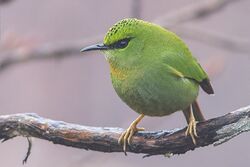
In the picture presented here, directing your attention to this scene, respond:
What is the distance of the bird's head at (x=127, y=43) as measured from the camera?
17.6 feet

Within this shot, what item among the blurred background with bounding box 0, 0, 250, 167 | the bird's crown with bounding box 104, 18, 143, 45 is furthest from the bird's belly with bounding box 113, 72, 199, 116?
the blurred background with bounding box 0, 0, 250, 167

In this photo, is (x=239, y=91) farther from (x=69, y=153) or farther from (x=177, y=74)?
(x=177, y=74)

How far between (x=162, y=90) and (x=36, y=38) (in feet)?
9.31

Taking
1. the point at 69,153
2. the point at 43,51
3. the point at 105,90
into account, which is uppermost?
the point at 43,51

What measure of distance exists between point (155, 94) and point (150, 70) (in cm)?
16

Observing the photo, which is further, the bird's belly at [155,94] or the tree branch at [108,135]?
the bird's belly at [155,94]

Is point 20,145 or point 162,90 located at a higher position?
point 162,90

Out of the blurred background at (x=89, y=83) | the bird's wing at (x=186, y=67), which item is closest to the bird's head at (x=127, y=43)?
the bird's wing at (x=186, y=67)

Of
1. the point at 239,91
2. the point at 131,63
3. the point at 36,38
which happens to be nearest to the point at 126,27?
the point at 131,63

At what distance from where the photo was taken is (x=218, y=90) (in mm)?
9109

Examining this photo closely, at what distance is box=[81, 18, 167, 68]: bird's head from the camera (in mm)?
5367

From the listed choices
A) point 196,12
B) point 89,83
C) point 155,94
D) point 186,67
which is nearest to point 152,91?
point 155,94

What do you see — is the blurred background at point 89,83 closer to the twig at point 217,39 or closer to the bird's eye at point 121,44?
the twig at point 217,39

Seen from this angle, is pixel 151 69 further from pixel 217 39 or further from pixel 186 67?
pixel 217 39
